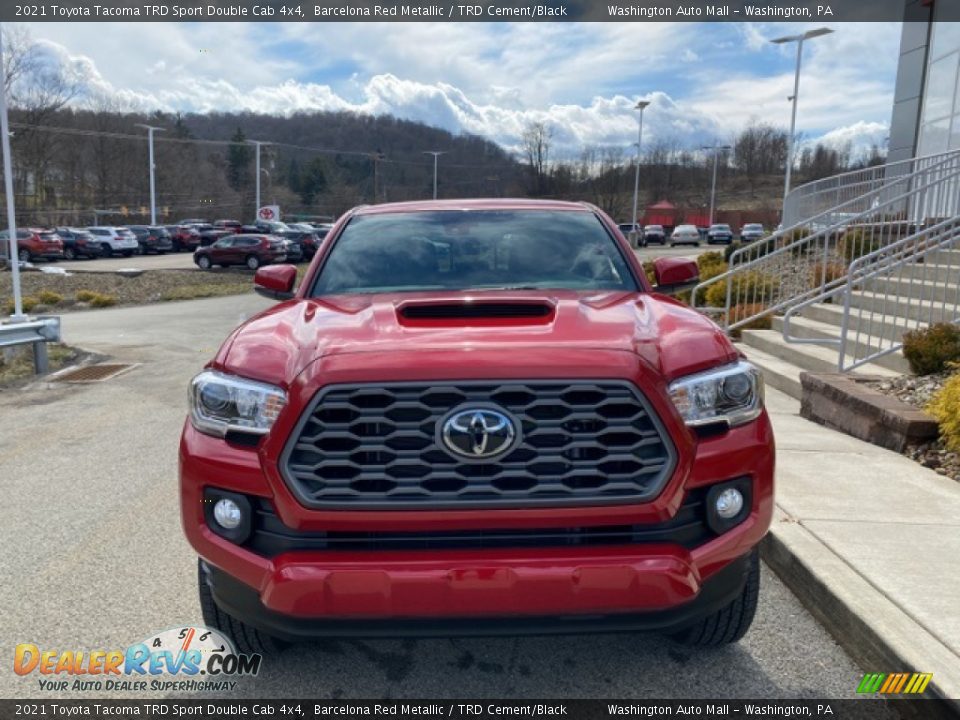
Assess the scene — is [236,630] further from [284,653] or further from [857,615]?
[857,615]

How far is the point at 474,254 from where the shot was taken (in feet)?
12.2

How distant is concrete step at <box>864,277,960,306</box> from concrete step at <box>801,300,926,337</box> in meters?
0.29

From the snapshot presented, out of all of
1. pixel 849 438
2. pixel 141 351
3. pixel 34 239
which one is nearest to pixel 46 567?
pixel 849 438

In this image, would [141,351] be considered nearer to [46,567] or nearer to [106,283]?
[46,567]

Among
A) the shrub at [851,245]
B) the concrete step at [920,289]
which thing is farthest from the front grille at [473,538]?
the shrub at [851,245]

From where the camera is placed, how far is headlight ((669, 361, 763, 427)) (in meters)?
2.42

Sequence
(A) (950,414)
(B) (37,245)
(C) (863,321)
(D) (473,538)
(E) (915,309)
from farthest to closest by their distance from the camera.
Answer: (B) (37,245), (C) (863,321), (E) (915,309), (A) (950,414), (D) (473,538)

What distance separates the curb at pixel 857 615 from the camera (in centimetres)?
258

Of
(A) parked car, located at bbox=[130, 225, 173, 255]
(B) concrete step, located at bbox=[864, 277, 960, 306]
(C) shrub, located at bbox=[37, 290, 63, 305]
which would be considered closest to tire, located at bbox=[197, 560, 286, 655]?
(B) concrete step, located at bbox=[864, 277, 960, 306]

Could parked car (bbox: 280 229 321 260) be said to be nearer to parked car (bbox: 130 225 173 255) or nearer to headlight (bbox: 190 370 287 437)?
parked car (bbox: 130 225 173 255)

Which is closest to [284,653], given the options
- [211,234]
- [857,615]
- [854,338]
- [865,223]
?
[857,615]

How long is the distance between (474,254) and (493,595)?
1929 mm

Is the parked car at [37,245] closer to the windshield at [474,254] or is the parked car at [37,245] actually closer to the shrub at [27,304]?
the shrub at [27,304]

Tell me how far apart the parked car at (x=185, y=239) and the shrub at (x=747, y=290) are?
40.0 m
